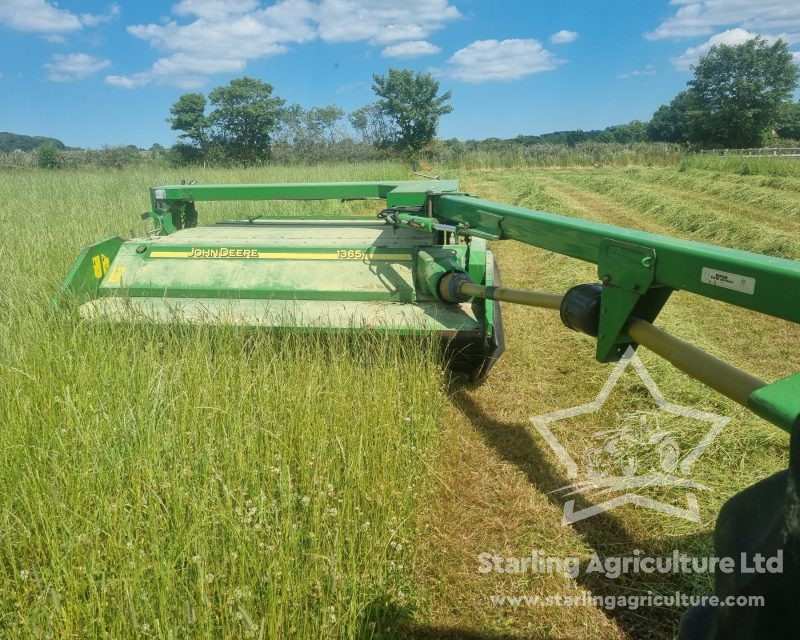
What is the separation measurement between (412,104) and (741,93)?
97.6 ft

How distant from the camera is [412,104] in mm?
36719

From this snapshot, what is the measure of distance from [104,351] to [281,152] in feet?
77.9

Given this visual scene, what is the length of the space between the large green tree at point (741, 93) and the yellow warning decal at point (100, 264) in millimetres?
52702

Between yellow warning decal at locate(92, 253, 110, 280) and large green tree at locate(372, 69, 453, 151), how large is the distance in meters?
33.5

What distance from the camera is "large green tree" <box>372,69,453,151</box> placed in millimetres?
36188

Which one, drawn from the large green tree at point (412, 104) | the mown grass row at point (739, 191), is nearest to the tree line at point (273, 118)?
the large green tree at point (412, 104)

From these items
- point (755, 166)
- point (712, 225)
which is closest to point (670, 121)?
point (755, 166)

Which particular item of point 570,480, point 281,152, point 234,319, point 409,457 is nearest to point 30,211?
point 234,319

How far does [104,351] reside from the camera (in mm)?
3090

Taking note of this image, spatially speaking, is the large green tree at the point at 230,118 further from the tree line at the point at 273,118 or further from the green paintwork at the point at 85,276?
the green paintwork at the point at 85,276

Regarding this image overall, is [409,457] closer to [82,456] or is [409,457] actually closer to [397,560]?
[397,560]

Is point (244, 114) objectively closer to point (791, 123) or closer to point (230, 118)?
point (230, 118)

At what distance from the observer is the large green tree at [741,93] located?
1769 inches

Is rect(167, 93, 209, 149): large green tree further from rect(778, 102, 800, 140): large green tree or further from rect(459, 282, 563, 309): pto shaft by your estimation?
rect(778, 102, 800, 140): large green tree
